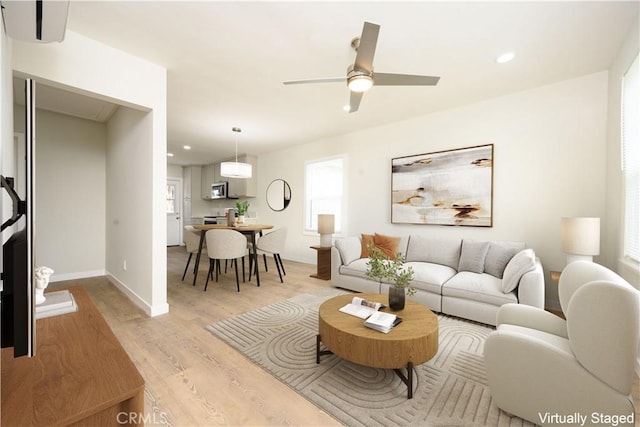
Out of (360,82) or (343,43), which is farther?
(343,43)

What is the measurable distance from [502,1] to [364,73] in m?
1.04

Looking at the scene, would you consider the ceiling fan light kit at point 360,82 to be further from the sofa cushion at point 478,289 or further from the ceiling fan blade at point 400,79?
the sofa cushion at point 478,289

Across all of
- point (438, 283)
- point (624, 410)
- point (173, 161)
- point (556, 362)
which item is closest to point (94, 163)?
point (173, 161)

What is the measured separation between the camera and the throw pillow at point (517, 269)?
7.98 feet

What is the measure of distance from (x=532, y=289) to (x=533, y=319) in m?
0.82

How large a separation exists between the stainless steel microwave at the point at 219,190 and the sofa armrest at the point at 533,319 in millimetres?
6666

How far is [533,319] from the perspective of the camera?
1758mm

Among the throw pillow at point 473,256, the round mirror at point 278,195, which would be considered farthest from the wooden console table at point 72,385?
the round mirror at point 278,195

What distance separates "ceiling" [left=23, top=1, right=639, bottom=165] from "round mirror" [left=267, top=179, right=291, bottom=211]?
268 cm

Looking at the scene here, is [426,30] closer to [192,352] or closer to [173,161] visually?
[192,352]

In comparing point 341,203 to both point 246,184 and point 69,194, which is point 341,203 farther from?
point 69,194

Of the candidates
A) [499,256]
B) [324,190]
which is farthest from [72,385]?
Answer: [324,190]

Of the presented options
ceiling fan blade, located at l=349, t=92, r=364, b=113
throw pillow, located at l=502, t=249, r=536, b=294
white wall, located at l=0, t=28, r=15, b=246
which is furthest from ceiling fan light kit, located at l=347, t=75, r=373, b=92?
throw pillow, located at l=502, t=249, r=536, b=294

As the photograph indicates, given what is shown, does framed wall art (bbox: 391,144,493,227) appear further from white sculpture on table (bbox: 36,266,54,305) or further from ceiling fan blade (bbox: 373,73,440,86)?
white sculpture on table (bbox: 36,266,54,305)
